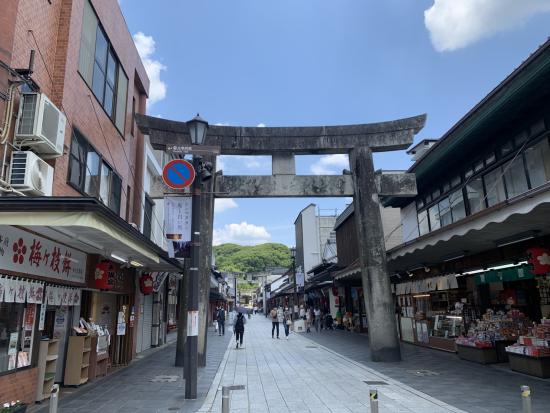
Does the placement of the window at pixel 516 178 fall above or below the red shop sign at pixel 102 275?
above

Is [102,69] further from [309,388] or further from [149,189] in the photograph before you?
[309,388]

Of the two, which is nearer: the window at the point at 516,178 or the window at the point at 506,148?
the window at the point at 516,178

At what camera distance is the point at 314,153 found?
16.2 m

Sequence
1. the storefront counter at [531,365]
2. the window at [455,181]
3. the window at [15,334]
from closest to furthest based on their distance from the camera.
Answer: the window at [15,334]
the storefront counter at [531,365]
the window at [455,181]

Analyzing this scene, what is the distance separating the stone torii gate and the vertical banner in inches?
187

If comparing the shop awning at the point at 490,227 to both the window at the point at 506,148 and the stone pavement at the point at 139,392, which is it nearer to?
the window at the point at 506,148

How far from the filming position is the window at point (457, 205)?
51.4ft

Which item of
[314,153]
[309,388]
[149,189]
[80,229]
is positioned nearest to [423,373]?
[309,388]

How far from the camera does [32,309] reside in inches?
349

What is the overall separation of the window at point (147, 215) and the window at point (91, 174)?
4.82 meters

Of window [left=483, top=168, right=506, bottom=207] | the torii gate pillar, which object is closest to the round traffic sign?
the torii gate pillar

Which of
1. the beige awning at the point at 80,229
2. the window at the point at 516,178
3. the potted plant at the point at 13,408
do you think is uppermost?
the window at the point at 516,178

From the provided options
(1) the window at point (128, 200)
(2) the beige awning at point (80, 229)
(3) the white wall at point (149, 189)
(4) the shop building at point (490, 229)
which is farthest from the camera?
(3) the white wall at point (149, 189)

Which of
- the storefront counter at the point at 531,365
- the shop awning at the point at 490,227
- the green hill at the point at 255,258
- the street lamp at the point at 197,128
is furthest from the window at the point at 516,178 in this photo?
the green hill at the point at 255,258
